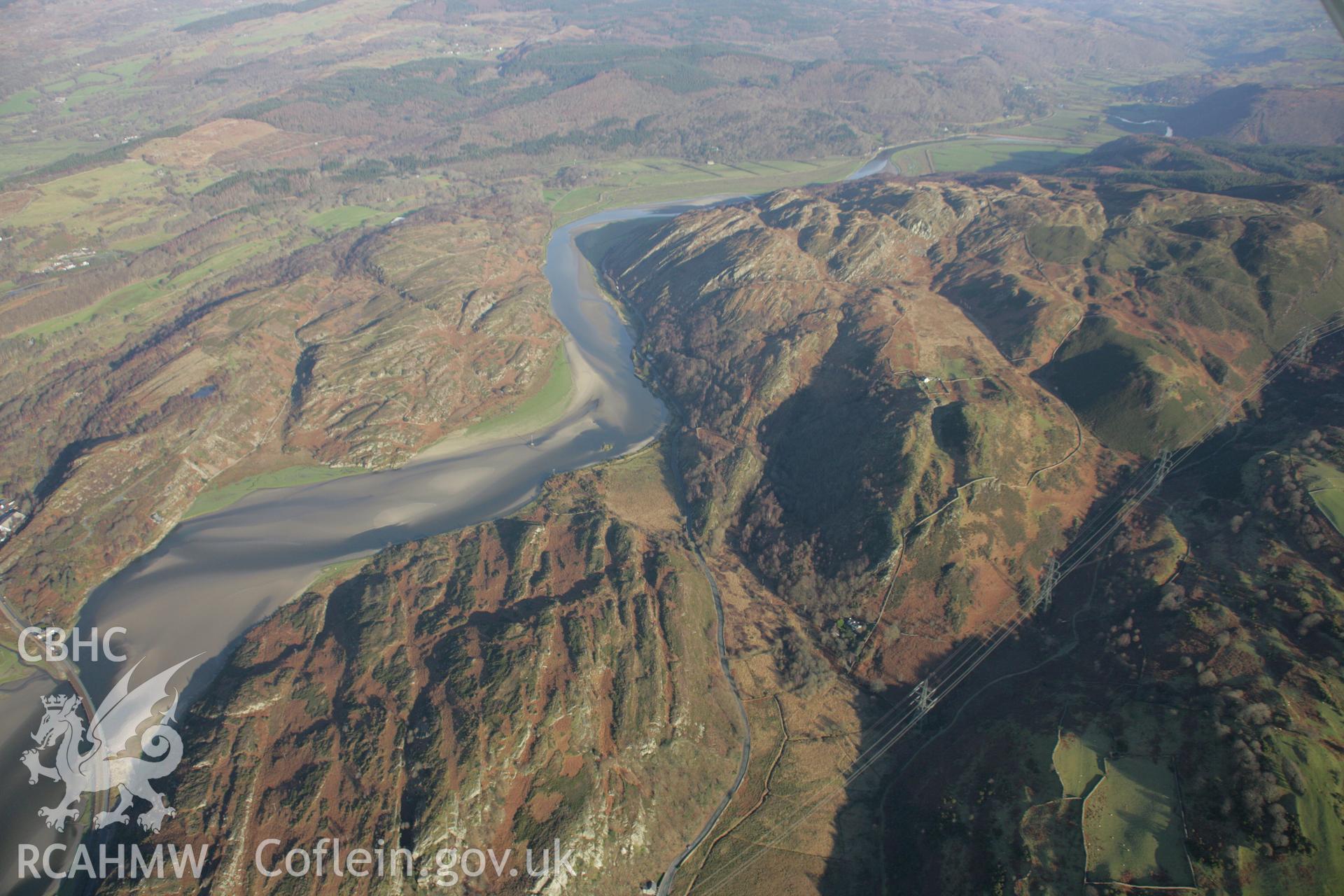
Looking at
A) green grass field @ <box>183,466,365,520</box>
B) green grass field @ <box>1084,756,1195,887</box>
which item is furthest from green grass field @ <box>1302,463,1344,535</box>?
green grass field @ <box>183,466,365,520</box>

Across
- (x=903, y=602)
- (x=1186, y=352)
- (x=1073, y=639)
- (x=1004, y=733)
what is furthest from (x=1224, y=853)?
(x=1186, y=352)

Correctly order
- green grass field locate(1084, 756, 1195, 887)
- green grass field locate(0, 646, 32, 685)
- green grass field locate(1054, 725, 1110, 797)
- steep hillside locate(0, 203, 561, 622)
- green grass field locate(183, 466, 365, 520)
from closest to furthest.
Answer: green grass field locate(1084, 756, 1195, 887) → green grass field locate(1054, 725, 1110, 797) → green grass field locate(0, 646, 32, 685) → steep hillside locate(0, 203, 561, 622) → green grass field locate(183, 466, 365, 520)

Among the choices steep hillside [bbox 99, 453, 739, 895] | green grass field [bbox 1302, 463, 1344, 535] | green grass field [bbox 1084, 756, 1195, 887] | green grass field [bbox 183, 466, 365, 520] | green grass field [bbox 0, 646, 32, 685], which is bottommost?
green grass field [bbox 0, 646, 32, 685]

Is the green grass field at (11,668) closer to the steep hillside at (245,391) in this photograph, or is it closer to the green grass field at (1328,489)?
the steep hillside at (245,391)

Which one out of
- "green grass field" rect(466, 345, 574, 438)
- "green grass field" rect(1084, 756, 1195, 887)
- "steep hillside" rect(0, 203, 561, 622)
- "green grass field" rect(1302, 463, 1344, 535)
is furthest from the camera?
"green grass field" rect(466, 345, 574, 438)

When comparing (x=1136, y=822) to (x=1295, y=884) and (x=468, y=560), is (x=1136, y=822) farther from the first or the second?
(x=468, y=560)

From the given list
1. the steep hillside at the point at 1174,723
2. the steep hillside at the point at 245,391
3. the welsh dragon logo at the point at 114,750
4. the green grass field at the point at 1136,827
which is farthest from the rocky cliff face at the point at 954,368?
the welsh dragon logo at the point at 114,750

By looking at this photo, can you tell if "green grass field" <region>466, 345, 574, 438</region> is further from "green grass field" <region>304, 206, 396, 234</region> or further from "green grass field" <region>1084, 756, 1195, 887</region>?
"green grass field" <region>304, 206, 396, 234</region>
